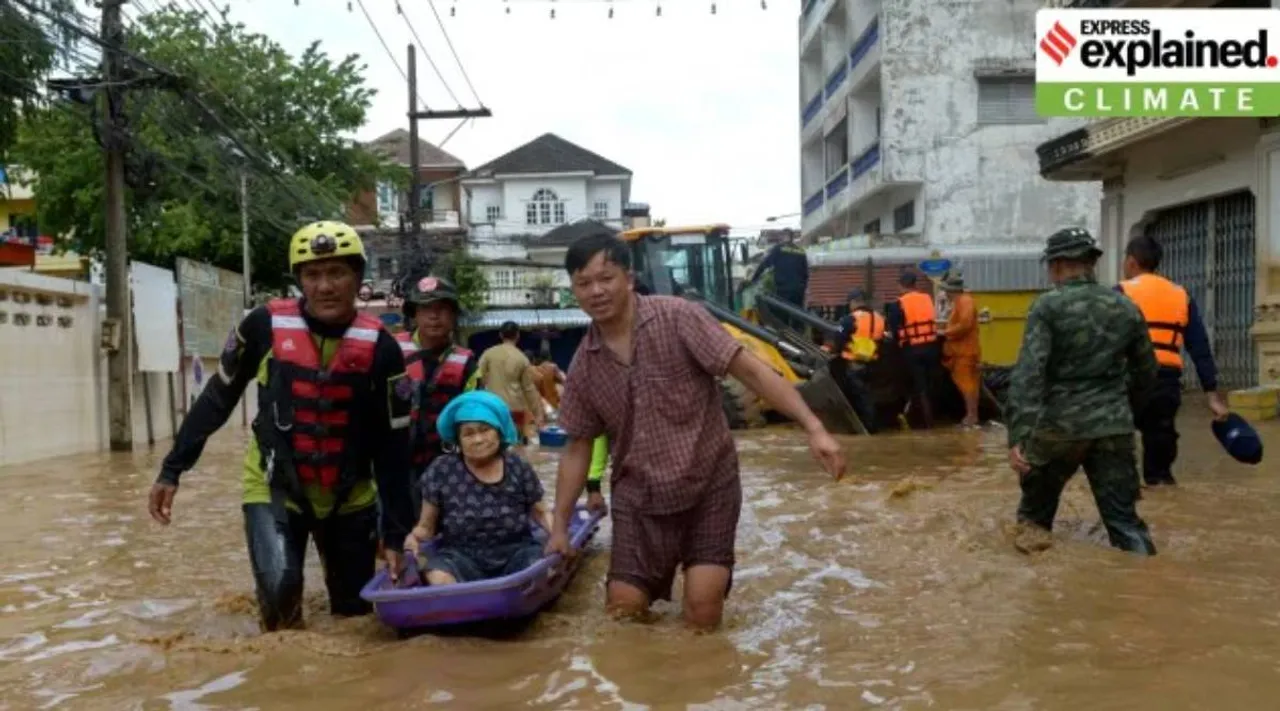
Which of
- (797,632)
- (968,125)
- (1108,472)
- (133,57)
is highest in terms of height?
(968,125)

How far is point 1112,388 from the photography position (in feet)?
19.3

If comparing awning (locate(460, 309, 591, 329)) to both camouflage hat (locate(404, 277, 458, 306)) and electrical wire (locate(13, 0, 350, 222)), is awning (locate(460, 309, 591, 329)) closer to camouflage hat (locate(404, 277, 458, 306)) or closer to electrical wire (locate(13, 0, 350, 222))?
electrical wire (locate(13, 0, 350, 222))

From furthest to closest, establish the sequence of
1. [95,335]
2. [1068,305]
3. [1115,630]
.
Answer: [95,335] < [1068,305] < [1115,630]

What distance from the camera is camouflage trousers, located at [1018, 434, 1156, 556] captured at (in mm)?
5863

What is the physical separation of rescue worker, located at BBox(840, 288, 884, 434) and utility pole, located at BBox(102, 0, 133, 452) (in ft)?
29.8

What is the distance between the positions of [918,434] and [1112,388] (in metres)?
7.87

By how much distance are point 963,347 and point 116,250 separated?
1053 centimetres

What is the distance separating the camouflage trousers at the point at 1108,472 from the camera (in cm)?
586

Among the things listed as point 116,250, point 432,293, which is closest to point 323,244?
point 432,293

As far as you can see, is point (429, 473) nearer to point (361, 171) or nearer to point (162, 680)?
point (162, 680)

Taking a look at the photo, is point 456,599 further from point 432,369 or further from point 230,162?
point 230,162

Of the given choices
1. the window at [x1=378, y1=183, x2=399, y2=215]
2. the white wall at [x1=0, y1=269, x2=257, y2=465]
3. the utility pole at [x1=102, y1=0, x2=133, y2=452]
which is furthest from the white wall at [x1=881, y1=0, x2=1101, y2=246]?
the window at [x1=378, y1=183, x2=399, y2=215]

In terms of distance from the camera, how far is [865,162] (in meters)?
30.6

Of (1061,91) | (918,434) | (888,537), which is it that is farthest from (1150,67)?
(888,537)
